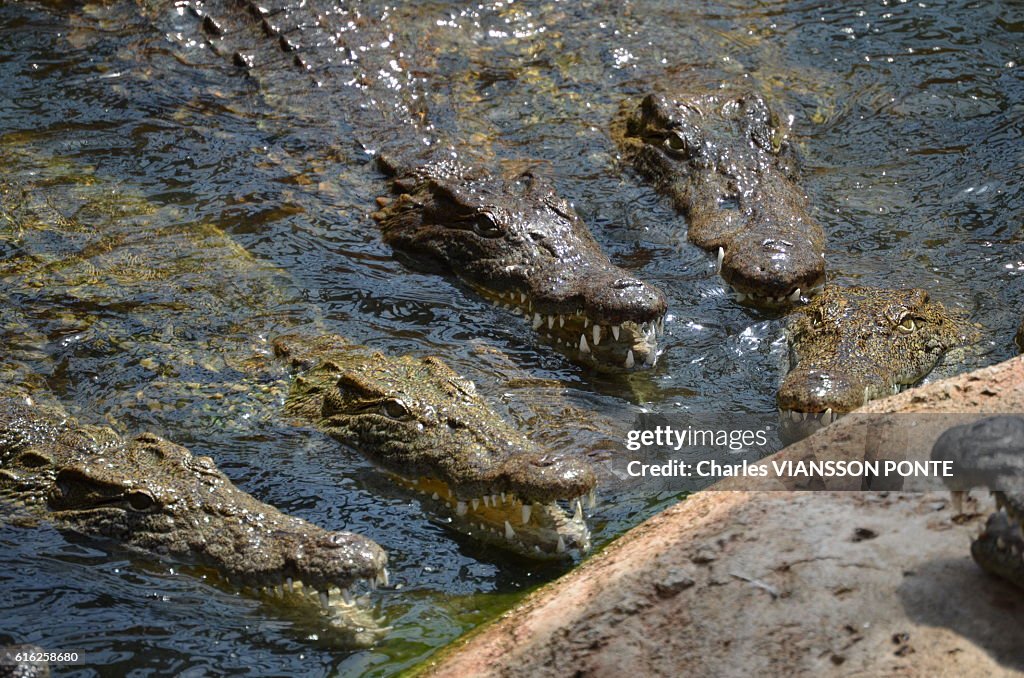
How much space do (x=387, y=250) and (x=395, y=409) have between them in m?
2.48

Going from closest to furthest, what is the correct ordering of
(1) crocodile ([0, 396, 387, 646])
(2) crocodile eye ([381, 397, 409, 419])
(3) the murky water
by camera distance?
(1) crocodile ([0, 396, 387, 646]) < (3) the murky water < (2) crocodile eye ([381, 397, 409, 419])

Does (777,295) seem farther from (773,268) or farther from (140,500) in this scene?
(140,500)

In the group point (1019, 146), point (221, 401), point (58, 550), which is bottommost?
point (58, 550)

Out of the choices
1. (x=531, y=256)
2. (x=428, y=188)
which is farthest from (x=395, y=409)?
(x=428, y=188)

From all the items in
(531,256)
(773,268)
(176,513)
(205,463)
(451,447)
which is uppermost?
(773,268)

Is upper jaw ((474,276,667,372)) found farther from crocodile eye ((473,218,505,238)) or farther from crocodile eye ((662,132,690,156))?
crocodile eye ((662,132,690,156))

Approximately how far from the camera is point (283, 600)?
4.82 metres

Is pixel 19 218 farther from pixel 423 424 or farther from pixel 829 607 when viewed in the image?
pixel 829 607

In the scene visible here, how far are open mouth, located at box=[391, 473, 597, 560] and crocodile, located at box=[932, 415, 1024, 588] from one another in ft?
5.19

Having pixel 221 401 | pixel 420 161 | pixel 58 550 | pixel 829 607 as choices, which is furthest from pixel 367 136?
pixel 829 607

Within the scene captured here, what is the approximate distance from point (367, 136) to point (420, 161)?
688 mm

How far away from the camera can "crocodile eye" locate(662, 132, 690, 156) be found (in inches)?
334

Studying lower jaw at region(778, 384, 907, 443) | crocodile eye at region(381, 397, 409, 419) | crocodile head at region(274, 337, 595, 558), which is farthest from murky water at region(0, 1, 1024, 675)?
lower jaw at region(778, 384, 907, 443)

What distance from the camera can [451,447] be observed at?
545 cm
